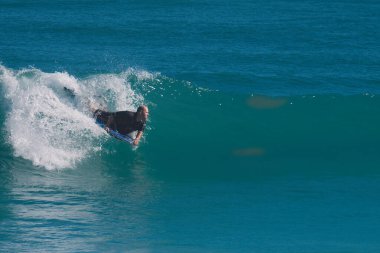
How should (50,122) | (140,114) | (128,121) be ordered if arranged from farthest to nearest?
(50,122), (128,121), (140,114)

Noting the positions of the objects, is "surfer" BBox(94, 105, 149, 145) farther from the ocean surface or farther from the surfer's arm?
the ocean surface

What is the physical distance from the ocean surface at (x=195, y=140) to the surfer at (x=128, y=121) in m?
0.45

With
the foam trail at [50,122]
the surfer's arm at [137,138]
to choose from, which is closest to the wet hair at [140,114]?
the surfer's arm at [137,138]

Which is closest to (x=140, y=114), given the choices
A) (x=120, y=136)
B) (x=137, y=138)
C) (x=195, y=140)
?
(x=137, y=138)

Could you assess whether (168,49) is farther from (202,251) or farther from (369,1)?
(202,251)

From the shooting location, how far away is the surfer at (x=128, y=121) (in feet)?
55.0

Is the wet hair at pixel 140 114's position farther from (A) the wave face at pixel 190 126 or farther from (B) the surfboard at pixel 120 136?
(A) the wave face at pixel 190 126

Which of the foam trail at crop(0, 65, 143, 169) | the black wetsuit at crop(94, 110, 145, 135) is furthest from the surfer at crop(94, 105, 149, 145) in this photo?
the foam trail at crop(0, 65, 143, 169)

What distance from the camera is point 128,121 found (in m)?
16.9

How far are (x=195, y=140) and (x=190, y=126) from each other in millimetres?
743

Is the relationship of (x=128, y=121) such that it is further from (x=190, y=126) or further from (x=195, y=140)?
(x=190, y=126)

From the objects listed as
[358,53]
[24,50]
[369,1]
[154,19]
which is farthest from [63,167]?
[369,1]

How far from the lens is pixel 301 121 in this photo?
65.7 ft

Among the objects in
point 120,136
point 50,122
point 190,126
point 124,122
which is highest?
point 124,122
